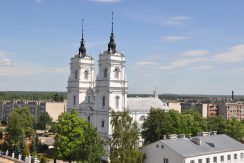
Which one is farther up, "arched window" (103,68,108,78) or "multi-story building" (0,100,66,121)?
"arched window" (103,68,108,78)

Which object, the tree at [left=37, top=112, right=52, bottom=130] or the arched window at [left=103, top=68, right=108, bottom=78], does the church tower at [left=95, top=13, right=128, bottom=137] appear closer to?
the arched window at [left=103, top=68, right=108, bottom=78]

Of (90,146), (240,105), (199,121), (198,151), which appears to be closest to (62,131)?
(90,146)

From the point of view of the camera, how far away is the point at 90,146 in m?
50.6

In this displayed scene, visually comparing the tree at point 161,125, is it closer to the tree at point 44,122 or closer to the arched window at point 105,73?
the arched window at point 105,73

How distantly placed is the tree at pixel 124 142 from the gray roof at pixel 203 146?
449cm

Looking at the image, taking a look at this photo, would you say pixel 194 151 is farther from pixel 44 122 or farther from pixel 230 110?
pixel 230 110

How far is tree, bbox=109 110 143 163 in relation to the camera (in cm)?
4638

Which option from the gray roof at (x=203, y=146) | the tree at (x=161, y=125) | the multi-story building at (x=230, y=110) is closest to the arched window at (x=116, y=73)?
the tree at (x=161, y=125)

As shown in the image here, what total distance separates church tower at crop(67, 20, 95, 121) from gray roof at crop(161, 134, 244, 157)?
2942cm

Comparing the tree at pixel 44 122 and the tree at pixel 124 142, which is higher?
the tree at pixel 124 142

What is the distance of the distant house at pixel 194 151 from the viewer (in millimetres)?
48406

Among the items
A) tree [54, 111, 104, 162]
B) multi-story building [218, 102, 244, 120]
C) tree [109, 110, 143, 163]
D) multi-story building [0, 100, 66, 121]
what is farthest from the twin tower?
multi-story building [218, 102, 244, 120]

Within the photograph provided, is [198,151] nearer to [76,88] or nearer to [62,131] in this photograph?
[62,131]

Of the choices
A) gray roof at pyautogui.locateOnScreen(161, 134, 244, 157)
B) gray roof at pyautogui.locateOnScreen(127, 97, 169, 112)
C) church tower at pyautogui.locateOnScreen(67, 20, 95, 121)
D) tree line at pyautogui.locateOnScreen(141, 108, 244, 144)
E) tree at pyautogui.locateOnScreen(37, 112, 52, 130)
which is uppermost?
church tower at pyautogui.locateOnScreen(67, 20, 95, 121)
